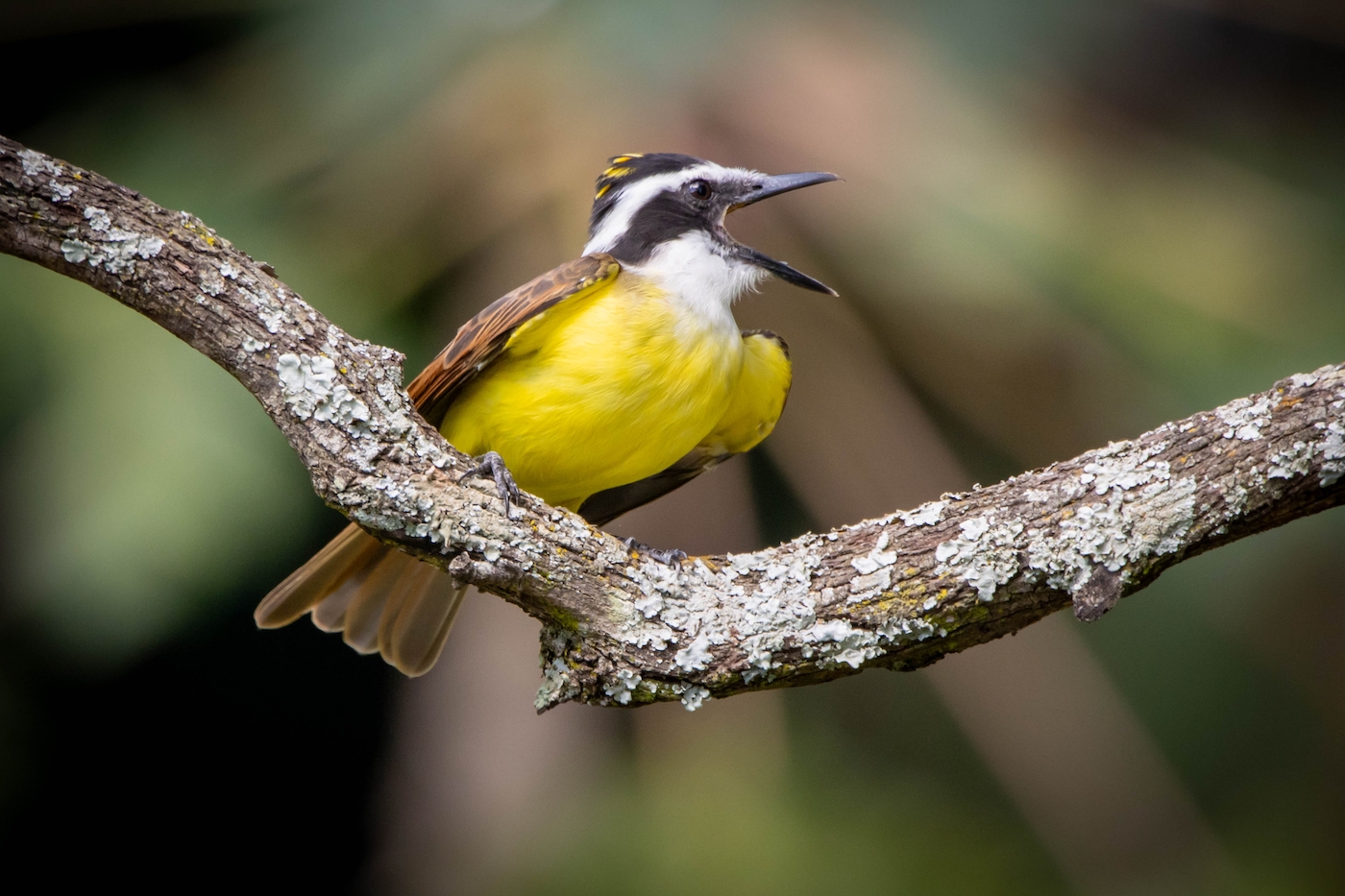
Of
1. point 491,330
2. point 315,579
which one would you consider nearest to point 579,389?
point 491,330

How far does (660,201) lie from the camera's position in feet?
9.83

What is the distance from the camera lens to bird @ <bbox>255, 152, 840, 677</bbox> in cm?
249

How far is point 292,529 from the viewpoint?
145 inches

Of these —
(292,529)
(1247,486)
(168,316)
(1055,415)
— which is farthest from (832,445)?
(168,316)

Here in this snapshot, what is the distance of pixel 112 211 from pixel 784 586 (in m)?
1.36

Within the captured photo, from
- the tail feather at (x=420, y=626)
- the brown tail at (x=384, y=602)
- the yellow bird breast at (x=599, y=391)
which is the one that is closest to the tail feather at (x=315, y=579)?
the brown tail at (x=384, y=602)

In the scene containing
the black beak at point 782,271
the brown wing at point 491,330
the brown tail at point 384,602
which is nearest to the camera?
the brown wing at point 491,330

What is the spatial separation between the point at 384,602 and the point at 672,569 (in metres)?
0.97

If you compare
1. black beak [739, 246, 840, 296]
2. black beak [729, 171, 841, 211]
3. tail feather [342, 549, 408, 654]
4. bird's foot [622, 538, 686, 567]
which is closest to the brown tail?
tail feather [342, 549, 408, 654]

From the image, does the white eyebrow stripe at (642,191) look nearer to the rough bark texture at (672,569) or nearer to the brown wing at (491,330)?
the brown wing at (491,330)

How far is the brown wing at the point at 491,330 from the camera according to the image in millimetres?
2480

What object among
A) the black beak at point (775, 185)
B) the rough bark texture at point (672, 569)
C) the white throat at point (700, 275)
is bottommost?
the rough bark texture at point (672, 569)

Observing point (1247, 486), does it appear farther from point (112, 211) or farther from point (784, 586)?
point (112, 211)

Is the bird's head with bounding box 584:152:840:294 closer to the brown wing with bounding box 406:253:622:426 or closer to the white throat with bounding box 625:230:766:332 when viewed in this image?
the white throat with bounding box 625:230:766:332
